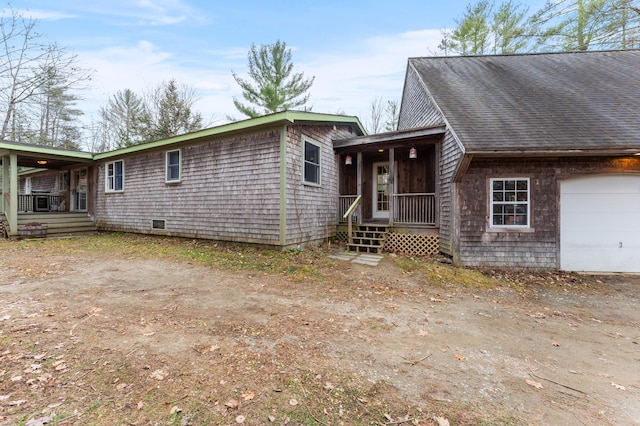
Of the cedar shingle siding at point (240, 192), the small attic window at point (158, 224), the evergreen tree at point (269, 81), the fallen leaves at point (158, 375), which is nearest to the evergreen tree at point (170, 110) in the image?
the evergreen tree at point (269, 81)

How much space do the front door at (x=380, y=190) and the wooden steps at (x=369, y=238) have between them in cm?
175

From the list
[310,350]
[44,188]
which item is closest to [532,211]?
[310,350]

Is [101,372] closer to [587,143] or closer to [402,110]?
[587,143]

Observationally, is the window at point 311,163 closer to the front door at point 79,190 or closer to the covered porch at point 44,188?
the covered porch at point 44,188

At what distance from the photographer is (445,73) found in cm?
1002

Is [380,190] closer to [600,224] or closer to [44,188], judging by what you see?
[600,224]

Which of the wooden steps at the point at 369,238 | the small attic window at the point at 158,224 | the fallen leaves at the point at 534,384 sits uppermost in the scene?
the small attic window at the point at 158,224

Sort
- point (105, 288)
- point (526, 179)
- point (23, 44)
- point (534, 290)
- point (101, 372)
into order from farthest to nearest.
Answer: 1. point (23, 44)
2. point (526, 179)
3. point (534, 290)
4. point (105, 288)
5. point (101, 372)

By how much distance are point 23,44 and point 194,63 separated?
798cm

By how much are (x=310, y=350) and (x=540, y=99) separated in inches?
375

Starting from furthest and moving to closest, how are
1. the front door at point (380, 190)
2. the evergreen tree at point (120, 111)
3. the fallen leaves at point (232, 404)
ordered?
1. the evergreen tree at point (120, 111)
2. the front door at point (380, 190)
3. the fallen leaves at point (232, 404)

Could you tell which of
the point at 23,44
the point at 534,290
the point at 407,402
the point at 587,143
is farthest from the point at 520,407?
the point at 23,44

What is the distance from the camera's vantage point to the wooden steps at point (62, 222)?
10500mm

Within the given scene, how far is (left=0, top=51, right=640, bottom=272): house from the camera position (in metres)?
6.39
